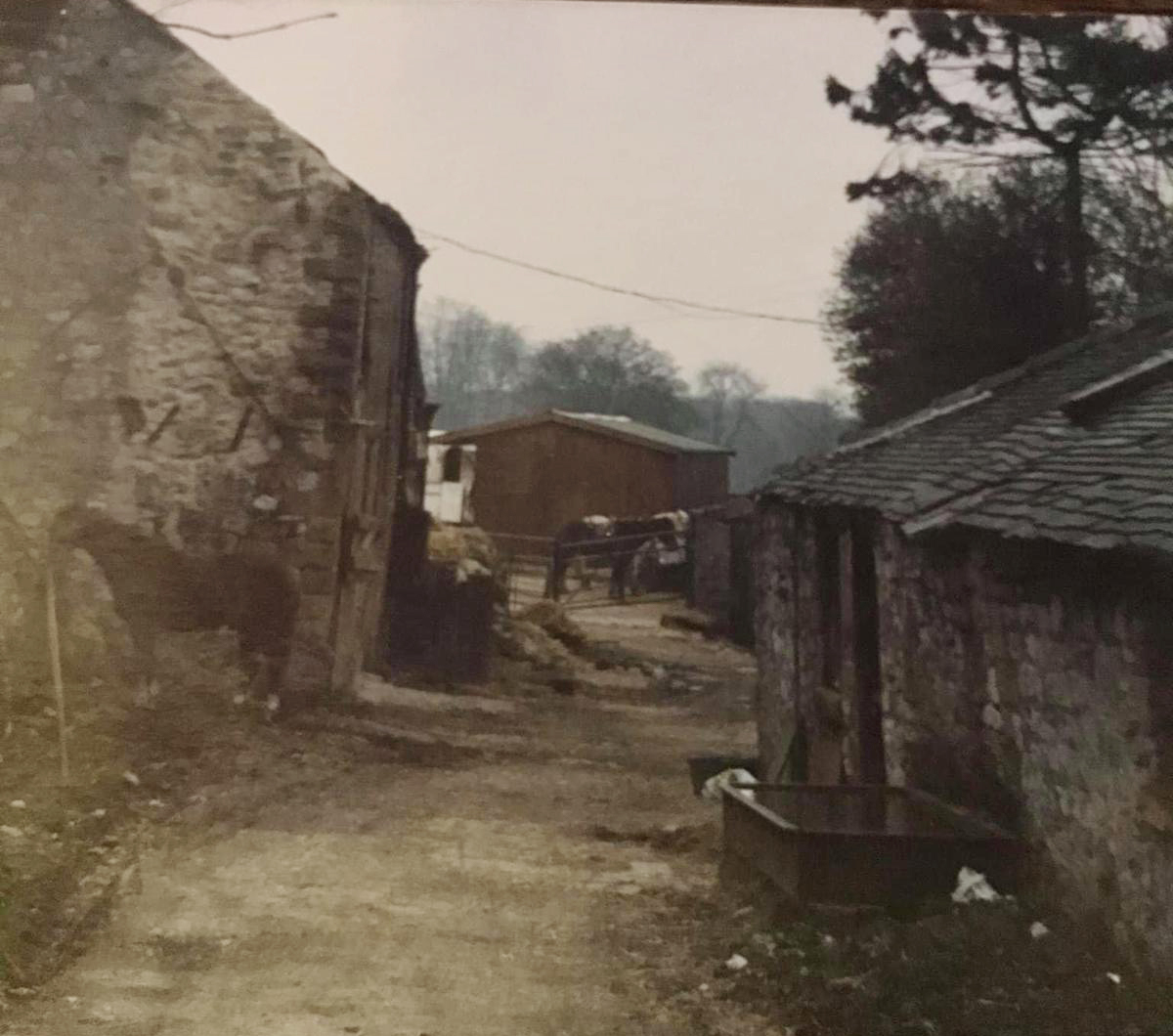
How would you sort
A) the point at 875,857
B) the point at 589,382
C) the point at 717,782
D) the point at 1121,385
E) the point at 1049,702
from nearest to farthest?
the point at 875,857 < the point at 1049,702 < the point at 589,382 < the point at 1121,385 < the point at 717,782

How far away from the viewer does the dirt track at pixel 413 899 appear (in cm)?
264

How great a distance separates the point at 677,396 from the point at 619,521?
1.00 meters

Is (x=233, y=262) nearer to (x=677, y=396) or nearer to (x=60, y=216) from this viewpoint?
(x=60, y=216)

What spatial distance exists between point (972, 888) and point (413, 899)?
160 cm

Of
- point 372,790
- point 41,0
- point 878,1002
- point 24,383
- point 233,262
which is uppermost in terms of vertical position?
point 41,0

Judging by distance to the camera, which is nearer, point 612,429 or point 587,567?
point 612,429

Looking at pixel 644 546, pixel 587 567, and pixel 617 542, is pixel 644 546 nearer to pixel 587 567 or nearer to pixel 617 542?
pixel 617 542

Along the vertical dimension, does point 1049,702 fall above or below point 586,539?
below

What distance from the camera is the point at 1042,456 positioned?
3.92 meters

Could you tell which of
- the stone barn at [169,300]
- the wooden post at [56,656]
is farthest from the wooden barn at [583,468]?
the wooden post at [56,656]

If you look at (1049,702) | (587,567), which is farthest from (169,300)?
(1049,702)

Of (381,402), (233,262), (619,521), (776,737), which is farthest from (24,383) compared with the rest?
(776,737)

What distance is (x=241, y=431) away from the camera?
3.69 metres

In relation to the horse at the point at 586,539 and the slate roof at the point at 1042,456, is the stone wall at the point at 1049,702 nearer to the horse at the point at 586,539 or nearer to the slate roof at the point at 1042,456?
the slate roof at the point at 1042,456
